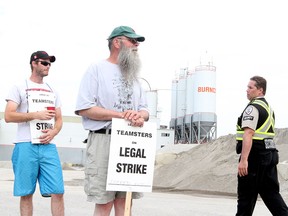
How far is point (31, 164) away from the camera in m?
5.54

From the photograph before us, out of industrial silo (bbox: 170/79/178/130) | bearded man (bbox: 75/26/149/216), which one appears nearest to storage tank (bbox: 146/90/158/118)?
industrial silo (bbox: 170/79/178/130)

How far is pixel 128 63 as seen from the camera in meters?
4.52

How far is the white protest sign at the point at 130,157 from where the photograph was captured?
429cm

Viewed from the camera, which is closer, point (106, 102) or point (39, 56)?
point (106, 102)

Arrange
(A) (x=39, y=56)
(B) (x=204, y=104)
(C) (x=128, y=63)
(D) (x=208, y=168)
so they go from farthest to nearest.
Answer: (B) (x=204, y=104) < (D) (x=208, y=168) < (A) (x=39, y=56) < (C) (x=128, y=63)

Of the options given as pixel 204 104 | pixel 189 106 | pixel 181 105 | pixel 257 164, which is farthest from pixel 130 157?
pixel 181 105

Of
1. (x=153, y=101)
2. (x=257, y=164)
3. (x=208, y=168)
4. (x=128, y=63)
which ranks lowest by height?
(x=208, y=168)

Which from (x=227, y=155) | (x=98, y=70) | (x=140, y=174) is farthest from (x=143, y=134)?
(x=227, y=155)

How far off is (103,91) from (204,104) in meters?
46.1

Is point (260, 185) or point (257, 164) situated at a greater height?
point (257, 164)

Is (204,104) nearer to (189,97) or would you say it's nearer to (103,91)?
(189,97)

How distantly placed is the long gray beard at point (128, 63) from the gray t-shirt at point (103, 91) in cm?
5

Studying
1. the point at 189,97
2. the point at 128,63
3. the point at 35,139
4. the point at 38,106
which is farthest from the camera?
the point at 189,97

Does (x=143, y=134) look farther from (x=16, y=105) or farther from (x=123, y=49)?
(x=16, y=105)
